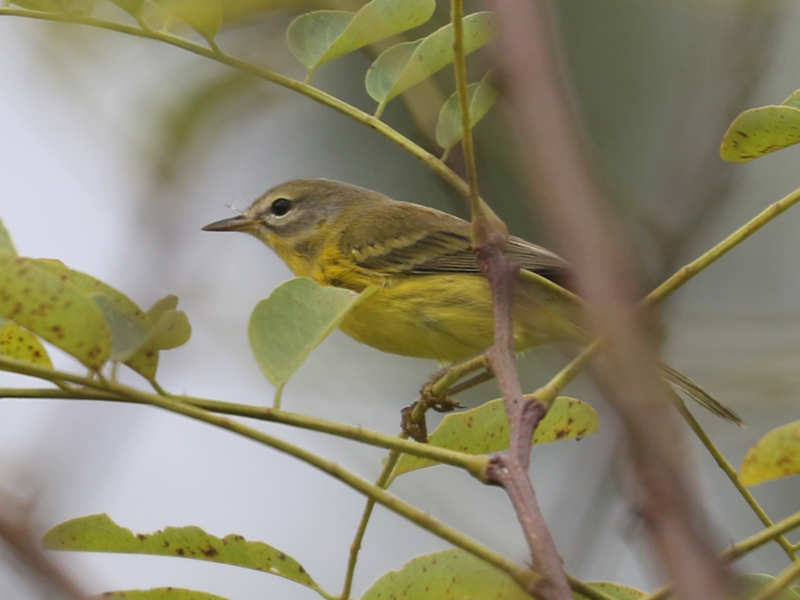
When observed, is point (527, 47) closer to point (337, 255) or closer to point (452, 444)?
point (452, 444)

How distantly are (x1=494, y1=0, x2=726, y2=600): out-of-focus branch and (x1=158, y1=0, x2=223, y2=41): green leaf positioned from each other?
0.94 meters

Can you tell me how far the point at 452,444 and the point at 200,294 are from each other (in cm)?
150

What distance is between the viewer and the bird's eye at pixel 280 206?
5.26 metres

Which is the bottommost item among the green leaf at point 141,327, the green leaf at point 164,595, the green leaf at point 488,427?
the green leaf at point 164,595

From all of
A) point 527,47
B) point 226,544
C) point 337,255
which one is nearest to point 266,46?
point 337,255

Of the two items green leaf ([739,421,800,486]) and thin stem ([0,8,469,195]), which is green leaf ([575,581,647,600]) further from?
thin stem ([0,8,469,195])

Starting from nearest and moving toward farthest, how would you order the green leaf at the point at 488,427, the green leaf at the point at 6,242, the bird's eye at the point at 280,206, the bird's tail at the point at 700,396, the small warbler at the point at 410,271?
the green leaf at the point at 6,242
the green leaf at the point at 488,427
the bird's tail at the point at 700,396
the small warbler at the point at 410,271
the bird's eye at the point at 280,206

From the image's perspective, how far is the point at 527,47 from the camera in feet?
2.78

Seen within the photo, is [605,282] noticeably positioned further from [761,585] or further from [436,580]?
[436,580]

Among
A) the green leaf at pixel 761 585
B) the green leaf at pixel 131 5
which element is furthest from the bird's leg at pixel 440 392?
the green leaf at pixel 131 5

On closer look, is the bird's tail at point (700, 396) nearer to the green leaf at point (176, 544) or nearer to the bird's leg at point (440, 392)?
the bird's leg at point (440, 392)

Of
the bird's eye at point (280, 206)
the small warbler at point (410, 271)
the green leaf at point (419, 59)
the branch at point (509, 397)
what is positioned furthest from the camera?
the bird's eye at point (280, 206)

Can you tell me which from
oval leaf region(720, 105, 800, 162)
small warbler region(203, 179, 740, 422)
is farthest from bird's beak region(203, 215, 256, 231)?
oval leaf region(720, 105, 800, 162)

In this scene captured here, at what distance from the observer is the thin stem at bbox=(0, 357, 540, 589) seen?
111 cm
